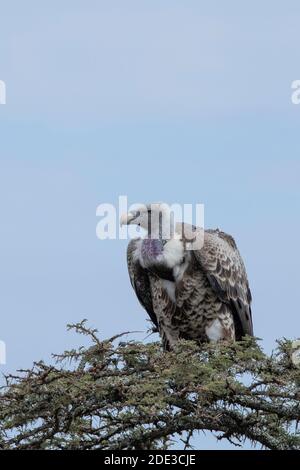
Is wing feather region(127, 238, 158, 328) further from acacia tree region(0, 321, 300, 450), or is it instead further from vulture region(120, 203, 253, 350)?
acacia tree region(0, 321, 300, 450)

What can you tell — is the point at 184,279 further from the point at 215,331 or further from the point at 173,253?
the point at 215,331

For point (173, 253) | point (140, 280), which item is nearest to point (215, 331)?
point (173, 253)

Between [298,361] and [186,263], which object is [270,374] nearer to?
[298,361]

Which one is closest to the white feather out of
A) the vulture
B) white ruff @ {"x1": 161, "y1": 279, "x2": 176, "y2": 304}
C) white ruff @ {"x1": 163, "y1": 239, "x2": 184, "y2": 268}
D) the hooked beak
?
the vulture

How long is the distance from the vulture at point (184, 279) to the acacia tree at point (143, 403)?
3.53 m

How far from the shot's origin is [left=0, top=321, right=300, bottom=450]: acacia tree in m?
11.8

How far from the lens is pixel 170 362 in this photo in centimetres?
1258

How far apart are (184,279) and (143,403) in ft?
14.3

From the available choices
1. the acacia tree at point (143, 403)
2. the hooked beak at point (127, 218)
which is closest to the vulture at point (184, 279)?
the hooked beak at point (127, 218)

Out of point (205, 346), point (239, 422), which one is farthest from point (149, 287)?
point (239, 422)

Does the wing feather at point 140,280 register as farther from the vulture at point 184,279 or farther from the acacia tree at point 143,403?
the acacia tree at point 143,403

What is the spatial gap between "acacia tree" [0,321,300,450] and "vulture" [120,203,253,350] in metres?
3.53

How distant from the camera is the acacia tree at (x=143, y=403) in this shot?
464 inches

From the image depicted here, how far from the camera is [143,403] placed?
1166cm
